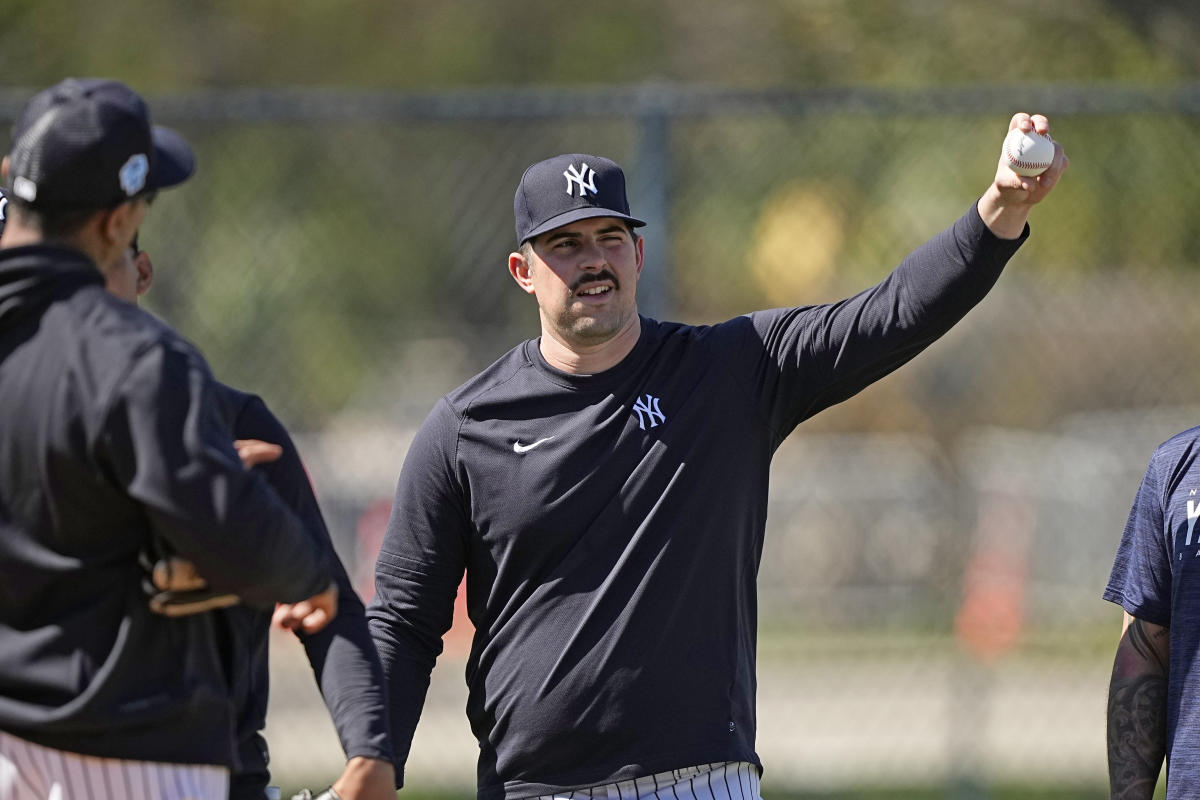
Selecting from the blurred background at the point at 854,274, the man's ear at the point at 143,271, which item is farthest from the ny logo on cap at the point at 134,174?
the blurred background at the point at 854,274

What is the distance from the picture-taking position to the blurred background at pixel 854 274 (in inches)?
274

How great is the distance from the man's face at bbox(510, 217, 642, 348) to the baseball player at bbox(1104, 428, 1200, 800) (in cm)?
131

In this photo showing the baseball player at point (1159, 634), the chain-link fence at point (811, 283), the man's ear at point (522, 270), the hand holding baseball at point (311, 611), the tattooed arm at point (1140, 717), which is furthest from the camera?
the chain-link fence at point (811, 283)

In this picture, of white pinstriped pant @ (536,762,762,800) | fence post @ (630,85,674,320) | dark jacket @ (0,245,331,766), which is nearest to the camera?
dark jacket @ (0,245,331,766)

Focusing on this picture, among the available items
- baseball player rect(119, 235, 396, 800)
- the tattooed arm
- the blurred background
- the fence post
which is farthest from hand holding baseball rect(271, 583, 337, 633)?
the fence post

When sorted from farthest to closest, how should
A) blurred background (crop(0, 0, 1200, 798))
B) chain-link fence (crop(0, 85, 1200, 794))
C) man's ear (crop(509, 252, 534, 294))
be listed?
blurred background (crop(0, 0, 1200, 798))
chain-link fence (crop(0, 85, 1200, 794))
man's ear (crop(509, 252, 534, 294))

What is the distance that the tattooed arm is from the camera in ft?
11.5

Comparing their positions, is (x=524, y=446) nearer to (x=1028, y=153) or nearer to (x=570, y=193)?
(x=570, y=193)

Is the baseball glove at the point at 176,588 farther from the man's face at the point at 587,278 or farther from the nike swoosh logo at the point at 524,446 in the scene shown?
the man's face at the point at 587,278

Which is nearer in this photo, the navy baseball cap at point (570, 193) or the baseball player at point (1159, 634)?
the baseball player at point (1159, 634)

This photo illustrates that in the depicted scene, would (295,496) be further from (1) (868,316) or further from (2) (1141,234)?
(2) (1141,234)

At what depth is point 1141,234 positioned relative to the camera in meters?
7.55

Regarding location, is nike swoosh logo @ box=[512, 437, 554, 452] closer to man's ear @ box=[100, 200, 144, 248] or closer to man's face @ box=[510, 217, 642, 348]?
man's face @ box=[510, 217, 642, 348]

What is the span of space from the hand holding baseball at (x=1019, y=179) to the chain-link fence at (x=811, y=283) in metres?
3.00
